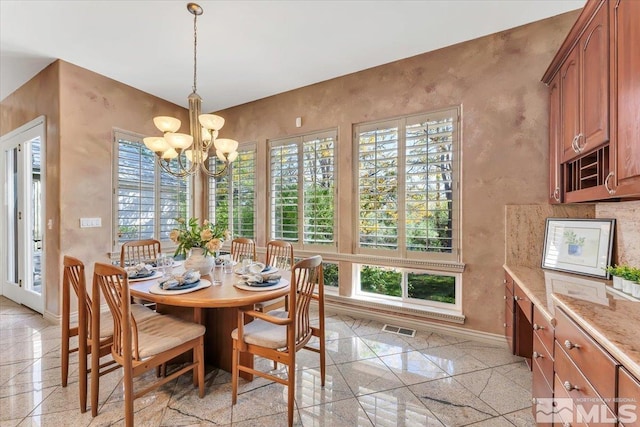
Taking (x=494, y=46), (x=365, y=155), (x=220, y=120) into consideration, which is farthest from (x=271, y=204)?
(x=494, y=46)

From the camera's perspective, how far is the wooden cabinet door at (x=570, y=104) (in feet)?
6.33

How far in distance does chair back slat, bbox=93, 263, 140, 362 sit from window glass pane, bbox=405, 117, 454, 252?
8.58ft

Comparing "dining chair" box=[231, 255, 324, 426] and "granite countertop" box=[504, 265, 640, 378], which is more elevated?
"granite countertop" box=[504, 265, 640, 378]

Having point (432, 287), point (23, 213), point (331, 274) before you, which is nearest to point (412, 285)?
point (432, 287)

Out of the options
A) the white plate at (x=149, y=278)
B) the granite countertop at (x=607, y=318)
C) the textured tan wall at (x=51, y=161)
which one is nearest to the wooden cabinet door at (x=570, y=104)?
the granite countertop at (x=607, y=318)

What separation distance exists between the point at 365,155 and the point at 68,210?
138 inches

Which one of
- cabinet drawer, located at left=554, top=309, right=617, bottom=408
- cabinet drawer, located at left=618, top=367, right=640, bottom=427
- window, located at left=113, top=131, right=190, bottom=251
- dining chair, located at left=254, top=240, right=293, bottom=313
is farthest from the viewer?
window, located at left=113, top=131, right=190, bottom=251

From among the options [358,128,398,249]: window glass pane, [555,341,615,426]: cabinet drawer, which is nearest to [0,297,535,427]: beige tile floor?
[555,341,615,426]: cabinet drawer

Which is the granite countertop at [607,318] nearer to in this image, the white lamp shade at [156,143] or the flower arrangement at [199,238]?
the flower arrangement at [199,238]

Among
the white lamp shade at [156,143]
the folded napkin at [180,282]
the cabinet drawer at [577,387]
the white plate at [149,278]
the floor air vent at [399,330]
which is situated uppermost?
the white lamp shade at [156,143]

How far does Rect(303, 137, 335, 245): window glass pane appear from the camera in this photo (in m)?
3.69

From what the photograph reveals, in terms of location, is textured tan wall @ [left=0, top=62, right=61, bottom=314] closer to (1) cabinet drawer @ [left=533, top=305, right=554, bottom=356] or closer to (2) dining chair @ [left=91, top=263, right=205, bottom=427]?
(2) dining chair @ [left=91, top=263, right=205, bottom=427]

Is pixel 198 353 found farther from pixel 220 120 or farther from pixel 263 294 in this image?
pixel 220 120

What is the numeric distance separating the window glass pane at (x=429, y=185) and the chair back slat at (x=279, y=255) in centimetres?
136
